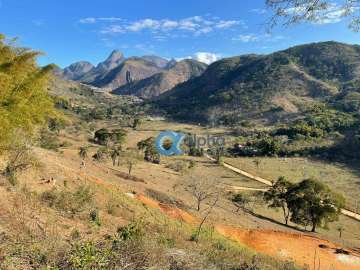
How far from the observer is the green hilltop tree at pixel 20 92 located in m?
14.2

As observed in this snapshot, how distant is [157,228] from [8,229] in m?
4.75

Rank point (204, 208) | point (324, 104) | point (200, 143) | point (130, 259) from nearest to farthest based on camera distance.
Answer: point (130, 259)
point (204, 208)
point (200, 143)
point (324, 104)

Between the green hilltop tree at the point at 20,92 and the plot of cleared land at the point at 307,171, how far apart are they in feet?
165

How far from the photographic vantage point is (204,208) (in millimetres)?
35156

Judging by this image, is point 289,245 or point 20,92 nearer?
point 20,92

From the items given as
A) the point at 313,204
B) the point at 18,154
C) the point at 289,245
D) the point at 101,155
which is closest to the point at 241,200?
the point at 313,204

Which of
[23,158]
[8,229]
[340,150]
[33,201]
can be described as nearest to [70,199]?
[33,201]

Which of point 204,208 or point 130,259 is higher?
point 130,259

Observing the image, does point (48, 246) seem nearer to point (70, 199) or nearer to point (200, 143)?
point (70, 199)

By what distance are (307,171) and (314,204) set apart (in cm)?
3872

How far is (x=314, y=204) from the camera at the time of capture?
39.6 metres

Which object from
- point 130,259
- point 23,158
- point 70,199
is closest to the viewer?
point 130,259

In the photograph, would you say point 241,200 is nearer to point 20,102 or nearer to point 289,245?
point 289,245

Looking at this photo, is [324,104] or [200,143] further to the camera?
[324,104]
